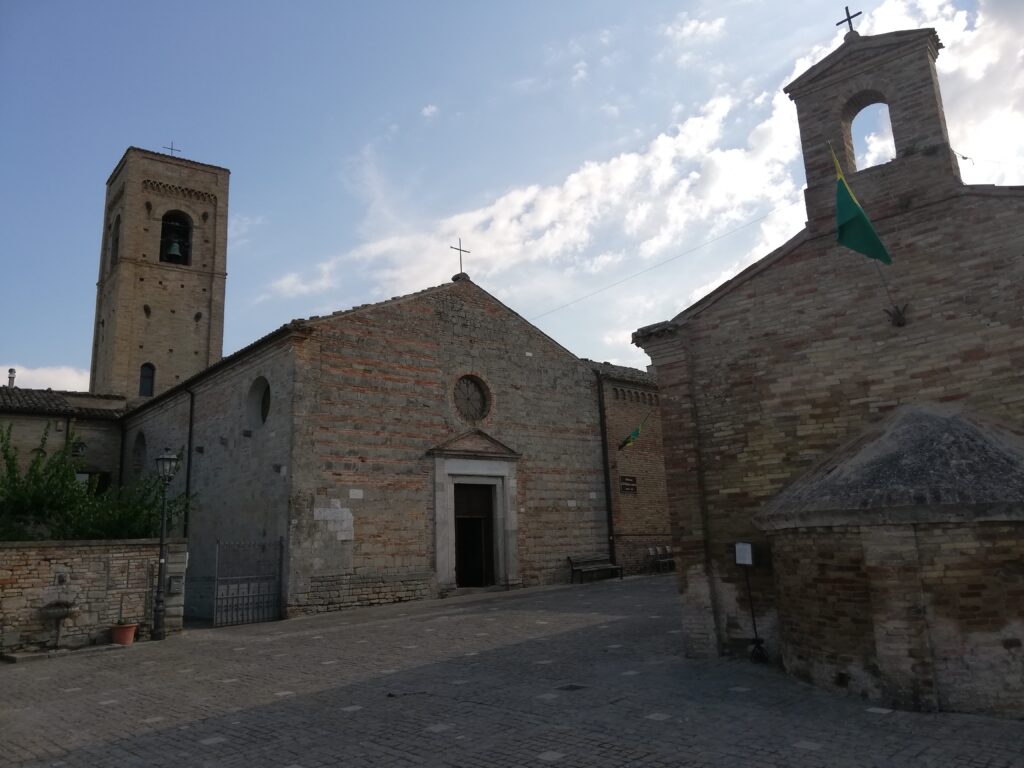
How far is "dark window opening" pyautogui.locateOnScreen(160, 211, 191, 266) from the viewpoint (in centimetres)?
3399

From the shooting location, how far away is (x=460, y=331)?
20.5 metres

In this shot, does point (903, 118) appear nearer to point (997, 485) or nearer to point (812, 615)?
point (997, 485)

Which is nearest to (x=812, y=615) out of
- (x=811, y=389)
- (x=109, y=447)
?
(x=811, y=389)

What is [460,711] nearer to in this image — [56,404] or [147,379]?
[56,404]

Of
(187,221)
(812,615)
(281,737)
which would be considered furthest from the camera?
(187,221)

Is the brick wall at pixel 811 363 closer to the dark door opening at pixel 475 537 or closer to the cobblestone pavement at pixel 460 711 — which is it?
the cobblestone pavement at pixel 460 711

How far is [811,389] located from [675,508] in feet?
7.96

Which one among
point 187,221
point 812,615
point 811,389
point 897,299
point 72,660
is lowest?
point 72,660

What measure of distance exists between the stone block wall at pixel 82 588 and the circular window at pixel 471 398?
8383 millimetres

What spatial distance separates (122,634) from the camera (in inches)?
509

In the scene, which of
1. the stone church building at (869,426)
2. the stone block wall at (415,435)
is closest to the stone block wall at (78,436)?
the stone block wall at (415,435)

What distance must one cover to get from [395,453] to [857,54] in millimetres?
13166

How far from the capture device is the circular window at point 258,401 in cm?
1858

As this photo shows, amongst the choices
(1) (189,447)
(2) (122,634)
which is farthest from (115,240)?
(2) (122,634)
